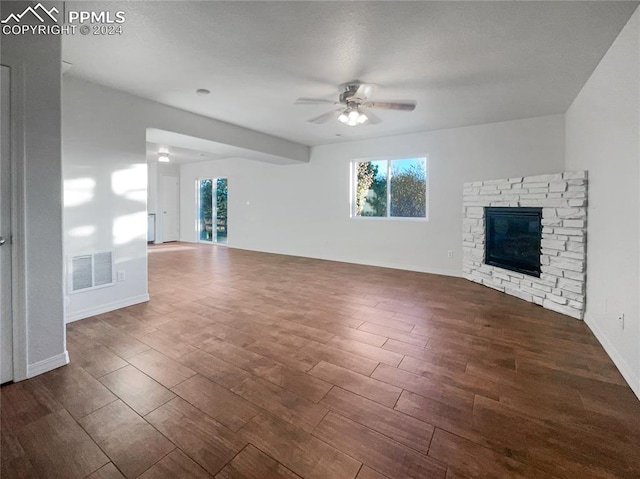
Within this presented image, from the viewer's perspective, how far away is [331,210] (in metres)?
6.61

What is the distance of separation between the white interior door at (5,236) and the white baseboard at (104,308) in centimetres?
115

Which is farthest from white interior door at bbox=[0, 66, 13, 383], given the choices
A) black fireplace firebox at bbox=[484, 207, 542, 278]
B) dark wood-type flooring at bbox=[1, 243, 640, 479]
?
black fireplace firebox at bbox=[484, 207, 542, 278]

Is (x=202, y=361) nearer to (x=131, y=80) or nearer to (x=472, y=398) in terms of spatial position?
(x=472, y=398)

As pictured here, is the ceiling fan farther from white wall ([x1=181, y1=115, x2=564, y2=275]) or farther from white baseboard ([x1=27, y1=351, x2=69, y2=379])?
white baseboard ([x1=27, y1=351, x2=69, y2=379])

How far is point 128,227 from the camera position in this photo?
352 cm

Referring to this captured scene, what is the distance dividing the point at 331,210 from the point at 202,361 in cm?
478

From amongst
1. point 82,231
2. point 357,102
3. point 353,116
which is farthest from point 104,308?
point 357,102

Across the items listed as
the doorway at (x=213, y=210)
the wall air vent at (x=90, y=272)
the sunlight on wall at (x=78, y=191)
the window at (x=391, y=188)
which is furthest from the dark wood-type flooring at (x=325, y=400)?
the doorway at (x=213, y=210)

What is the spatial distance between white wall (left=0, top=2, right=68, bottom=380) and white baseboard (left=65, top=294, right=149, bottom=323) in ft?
3.49

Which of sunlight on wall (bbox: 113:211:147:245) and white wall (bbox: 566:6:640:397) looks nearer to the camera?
white wall (bbox: 566:6:640:397)

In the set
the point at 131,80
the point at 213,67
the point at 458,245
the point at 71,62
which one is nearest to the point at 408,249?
the point at 458,245

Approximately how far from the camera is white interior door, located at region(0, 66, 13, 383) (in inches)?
75.2

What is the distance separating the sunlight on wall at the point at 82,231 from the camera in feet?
10.0

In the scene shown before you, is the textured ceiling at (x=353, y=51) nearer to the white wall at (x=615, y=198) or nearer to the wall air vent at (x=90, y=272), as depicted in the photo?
the white wall at (x=615, y=198)
